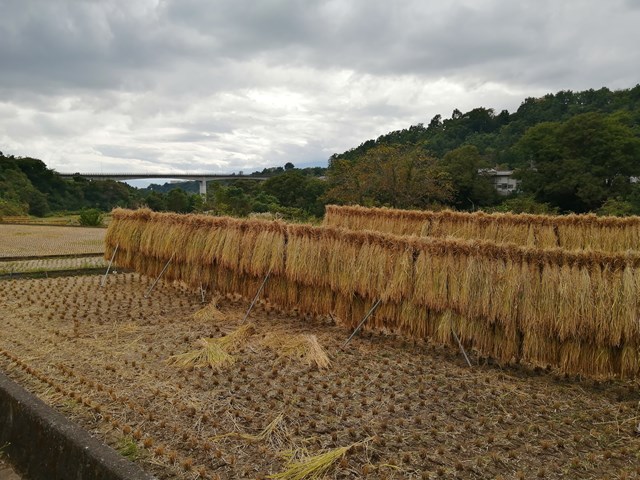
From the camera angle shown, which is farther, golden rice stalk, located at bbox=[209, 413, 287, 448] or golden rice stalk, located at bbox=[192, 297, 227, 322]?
golden rice stalk, located at bbox=[192, 297, 227, 322]

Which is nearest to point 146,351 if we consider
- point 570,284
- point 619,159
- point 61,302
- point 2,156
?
point 61,302

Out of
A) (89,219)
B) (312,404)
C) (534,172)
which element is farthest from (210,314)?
(534,172)

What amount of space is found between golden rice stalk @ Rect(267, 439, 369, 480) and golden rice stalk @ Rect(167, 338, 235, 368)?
2444 millimetres

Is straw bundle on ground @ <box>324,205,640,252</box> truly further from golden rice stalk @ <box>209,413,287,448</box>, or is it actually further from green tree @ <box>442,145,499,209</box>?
green tree @ <box>442,145,499,209</box>

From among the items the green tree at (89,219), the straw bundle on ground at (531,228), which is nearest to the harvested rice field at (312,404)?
the straw bundle on ground at (531,228)

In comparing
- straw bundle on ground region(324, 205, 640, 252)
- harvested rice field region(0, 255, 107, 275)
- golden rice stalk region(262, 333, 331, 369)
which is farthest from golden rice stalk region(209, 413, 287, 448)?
harvested rice field region(0, 255, 107, 275)

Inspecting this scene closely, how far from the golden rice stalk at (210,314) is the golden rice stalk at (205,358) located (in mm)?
2032

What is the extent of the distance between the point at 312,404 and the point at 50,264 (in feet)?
42.5

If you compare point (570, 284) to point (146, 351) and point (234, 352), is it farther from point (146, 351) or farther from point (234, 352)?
point (146, 351)

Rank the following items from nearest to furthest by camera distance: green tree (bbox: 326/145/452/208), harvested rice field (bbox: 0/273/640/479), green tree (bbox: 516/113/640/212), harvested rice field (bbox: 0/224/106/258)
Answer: harvested rice field (bbox: 0/273/640/479)
harvested rice field (bbox: 0/224/106/258)
green tree (bbox: 326/145/452/208)
green tree (bbox: 516/113/640/212)

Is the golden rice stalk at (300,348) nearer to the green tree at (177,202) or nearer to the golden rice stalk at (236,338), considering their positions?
the golden rice stalk at (236,338)

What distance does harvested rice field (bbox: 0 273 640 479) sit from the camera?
4012 millimetres

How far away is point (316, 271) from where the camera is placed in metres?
8.19

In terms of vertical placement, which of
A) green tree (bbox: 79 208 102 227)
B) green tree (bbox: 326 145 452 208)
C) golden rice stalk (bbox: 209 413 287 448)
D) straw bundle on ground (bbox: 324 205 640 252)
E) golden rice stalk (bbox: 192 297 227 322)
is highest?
green tree (bbox: 326 145 452 208)
